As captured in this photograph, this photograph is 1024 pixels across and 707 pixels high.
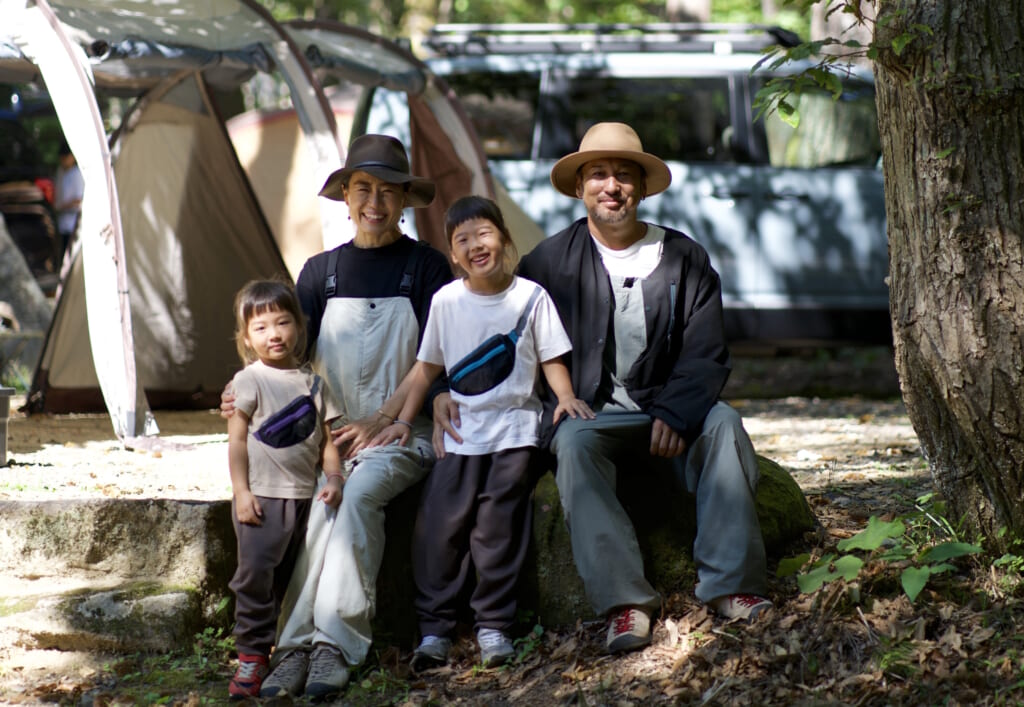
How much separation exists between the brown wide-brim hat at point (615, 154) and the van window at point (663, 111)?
4571mm

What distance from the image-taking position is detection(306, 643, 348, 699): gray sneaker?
11.8 feet

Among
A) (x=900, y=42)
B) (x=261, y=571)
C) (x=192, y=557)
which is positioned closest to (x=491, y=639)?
(x=261, y=571)

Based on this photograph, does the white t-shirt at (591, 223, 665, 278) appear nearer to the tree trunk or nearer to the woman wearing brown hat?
the woman wearing brown hat

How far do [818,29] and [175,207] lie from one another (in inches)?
381

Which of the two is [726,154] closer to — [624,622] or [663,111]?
[663,111]

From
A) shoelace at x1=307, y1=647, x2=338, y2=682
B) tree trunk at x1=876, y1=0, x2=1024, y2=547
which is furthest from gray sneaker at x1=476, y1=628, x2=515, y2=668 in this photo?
tree trunk at x1=876, y1=0, x2=1024, y2=547

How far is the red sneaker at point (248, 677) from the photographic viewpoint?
3650mm

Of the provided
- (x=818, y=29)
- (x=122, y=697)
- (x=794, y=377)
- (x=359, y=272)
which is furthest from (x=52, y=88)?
(x=818, y=29)

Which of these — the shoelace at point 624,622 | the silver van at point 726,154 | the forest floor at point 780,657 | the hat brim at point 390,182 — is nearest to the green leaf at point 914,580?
the forest floor at point 780,657

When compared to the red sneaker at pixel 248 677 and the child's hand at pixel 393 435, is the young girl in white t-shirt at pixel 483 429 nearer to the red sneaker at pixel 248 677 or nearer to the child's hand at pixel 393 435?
the child's hand at pixel 393 435

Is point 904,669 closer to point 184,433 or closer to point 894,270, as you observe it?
point 894,270

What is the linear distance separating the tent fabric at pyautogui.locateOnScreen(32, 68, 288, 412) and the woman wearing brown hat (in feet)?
12.0

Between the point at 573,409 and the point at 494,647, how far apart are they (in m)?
0.80

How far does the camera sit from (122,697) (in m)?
3.70
